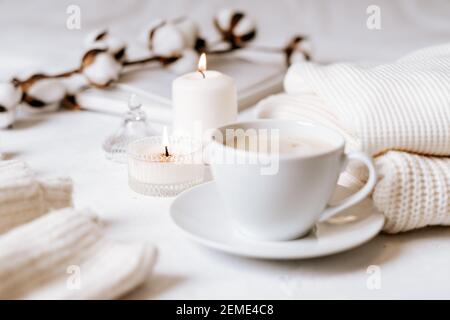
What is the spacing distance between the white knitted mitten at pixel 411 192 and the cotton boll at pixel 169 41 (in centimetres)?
54

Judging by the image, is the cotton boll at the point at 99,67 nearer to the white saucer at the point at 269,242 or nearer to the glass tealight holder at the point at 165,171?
the glass tealight holder at the point at 165,171

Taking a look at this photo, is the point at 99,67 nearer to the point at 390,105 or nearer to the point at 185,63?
the point at 185,63

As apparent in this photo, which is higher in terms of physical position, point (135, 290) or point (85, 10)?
point (85, 10)

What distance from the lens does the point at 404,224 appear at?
524 mm

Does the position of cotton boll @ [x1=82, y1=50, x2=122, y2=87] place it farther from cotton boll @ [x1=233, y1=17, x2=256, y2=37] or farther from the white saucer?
the white saucer

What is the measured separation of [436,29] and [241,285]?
103 cm

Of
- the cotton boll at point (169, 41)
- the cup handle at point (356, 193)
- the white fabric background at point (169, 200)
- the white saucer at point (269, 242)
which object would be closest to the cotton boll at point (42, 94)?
the white fabric background at point (169, 200)

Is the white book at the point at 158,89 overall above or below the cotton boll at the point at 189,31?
below

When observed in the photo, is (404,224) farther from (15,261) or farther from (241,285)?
(15,261)

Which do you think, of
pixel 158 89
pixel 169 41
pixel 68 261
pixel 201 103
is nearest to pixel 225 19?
pixel 169 41

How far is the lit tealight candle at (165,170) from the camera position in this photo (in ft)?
2.02

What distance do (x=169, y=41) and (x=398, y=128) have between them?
0.54 meters

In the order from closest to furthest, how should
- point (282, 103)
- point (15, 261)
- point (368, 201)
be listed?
1. point (15, 261)
2. point (368, 201)
3. point (282, 103)

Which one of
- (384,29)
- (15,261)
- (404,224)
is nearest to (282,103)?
(404,224)
